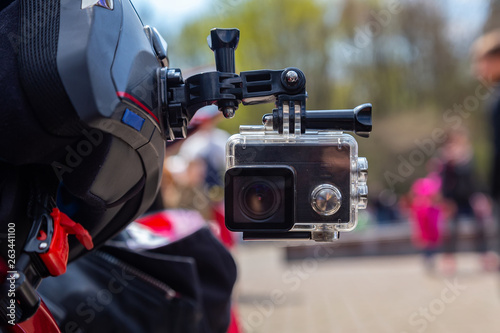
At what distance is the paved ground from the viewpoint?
4.58 metres

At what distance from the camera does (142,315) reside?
160cm

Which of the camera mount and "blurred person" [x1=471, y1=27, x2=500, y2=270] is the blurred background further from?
the camera mount

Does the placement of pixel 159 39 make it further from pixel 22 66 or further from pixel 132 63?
pixel 22 66

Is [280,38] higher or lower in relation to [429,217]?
higher

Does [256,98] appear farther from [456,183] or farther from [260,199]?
[456,183]

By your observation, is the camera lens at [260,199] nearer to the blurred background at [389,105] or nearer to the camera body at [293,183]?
the camera body at [293,183]

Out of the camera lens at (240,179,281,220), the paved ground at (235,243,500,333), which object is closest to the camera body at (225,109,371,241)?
the camera lens at (240,179,281,220)

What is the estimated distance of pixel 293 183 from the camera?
1175 mm

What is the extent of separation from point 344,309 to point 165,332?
3.83 metres

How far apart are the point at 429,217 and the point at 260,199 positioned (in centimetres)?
743

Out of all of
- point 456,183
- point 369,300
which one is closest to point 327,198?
point 369,300

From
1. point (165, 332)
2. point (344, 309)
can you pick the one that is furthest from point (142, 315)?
point (344, 309)

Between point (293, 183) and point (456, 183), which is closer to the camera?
point (293, 183)

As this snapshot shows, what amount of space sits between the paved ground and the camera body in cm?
336
